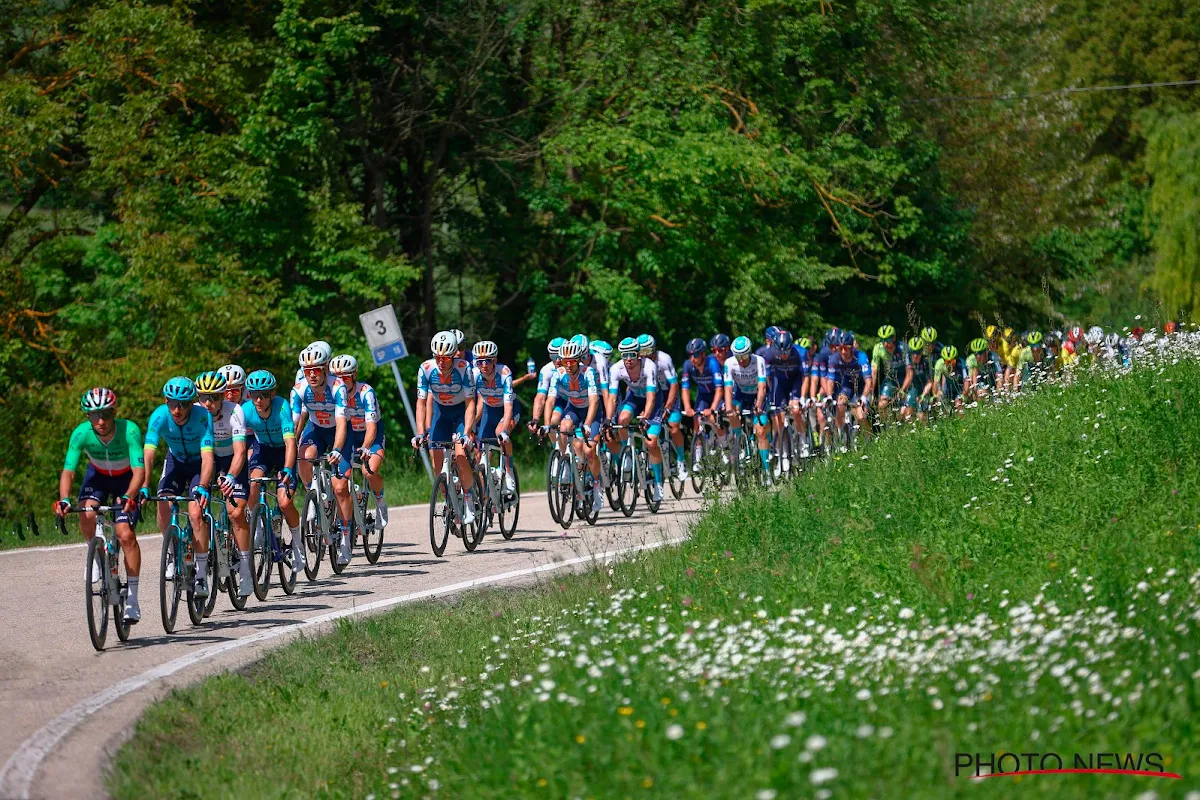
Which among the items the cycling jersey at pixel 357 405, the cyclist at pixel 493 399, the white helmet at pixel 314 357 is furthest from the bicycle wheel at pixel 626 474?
the white helmet at pixel 314 357

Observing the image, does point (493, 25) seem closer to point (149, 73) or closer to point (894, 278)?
point (149, 73)

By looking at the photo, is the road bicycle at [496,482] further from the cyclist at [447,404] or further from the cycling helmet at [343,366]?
the cycling helmet at [343,366]

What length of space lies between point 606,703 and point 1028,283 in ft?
115

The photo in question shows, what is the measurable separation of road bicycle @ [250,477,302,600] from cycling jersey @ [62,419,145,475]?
1.48 metres

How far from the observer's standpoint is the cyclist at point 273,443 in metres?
12.6

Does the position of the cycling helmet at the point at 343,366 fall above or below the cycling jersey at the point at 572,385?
Answer: above

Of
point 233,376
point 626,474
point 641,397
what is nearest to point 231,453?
point 233,376

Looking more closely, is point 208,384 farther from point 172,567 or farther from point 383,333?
point 383,333

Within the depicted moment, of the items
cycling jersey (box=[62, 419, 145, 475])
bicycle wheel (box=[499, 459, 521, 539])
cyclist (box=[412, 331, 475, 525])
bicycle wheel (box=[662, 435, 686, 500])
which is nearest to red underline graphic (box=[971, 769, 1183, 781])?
cycling jersey (box=[62, 419, 145, 475])

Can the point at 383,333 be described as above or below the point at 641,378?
above

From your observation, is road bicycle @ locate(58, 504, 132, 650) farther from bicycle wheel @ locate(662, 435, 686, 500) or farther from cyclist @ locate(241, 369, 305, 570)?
bicycle wheel @ locate(662, 435, 686, 500)

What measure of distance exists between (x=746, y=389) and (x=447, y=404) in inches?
223

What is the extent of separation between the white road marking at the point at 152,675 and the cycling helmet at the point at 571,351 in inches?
114

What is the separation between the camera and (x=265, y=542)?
41.0 ft
